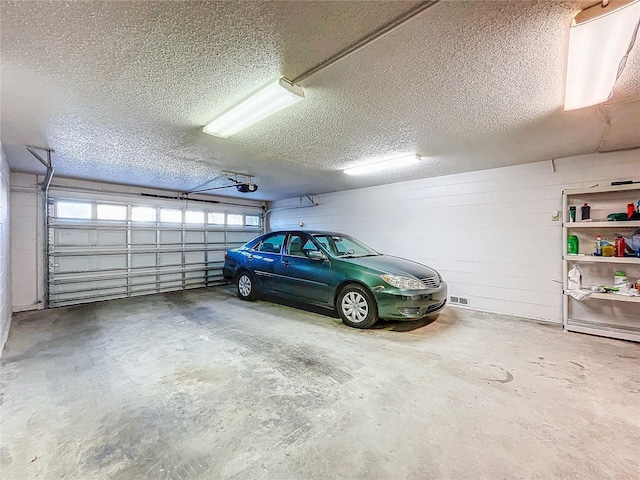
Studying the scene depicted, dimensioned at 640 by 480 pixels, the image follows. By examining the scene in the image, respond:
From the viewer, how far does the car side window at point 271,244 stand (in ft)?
15.9

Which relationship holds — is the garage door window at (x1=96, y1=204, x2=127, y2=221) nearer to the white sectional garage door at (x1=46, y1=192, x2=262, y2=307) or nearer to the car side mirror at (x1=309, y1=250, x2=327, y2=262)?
the white sectional garage door at (x1=46, y1=192, x2=262, y2=307)

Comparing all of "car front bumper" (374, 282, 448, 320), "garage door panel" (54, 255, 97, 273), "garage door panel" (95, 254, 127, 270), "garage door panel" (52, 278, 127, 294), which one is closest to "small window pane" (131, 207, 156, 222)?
"garage door panel" (95, 254, 127, 270)

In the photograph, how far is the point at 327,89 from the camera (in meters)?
1.98

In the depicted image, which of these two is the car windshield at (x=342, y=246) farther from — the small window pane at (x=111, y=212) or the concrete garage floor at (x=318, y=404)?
the small window pane at (x=111, y=212)

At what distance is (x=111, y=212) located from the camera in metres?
5.46

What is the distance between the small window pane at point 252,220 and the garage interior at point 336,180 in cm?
304

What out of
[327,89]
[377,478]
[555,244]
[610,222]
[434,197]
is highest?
[327,89]

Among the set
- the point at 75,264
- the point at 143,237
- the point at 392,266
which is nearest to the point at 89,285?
the point at 75,264

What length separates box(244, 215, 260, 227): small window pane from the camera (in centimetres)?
A: 802

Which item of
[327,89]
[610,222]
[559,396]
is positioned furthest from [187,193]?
[610,222]

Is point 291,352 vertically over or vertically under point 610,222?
under

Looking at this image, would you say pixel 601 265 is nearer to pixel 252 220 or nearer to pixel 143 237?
pixel 252 220

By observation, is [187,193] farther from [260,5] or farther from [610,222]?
[610,222]

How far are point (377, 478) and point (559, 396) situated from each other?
5.64 ft
